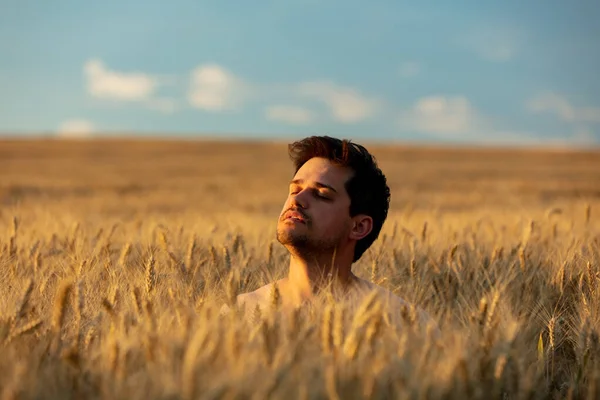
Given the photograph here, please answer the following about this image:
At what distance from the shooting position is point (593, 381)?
73.7 inches

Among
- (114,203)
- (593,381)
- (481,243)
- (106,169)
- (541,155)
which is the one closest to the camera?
(593,381)

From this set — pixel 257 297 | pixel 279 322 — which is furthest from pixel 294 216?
pixel 279 322

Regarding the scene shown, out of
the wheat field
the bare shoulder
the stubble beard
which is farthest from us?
the stubble beard

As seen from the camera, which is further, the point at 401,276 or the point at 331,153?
the point at 401,276

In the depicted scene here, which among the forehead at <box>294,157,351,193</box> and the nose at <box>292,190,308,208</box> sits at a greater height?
the forehead at <box>294,157,351,193</box>

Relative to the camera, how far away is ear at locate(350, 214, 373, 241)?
3119 mm

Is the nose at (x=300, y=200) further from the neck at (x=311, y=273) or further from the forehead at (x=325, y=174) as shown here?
the neck at (x=311, y=273)

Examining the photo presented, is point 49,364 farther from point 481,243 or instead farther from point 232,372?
point 481,243

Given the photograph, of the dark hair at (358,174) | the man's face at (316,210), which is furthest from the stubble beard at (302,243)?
the dark hair at (358,174)

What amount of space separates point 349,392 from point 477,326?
66 cm

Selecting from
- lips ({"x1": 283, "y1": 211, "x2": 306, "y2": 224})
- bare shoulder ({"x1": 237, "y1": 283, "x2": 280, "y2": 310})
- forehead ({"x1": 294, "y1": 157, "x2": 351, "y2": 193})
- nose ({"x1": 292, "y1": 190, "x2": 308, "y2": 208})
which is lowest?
bare shoulder ({"x1": 237, "y1": 283, "x2": 280, "y2": 310})

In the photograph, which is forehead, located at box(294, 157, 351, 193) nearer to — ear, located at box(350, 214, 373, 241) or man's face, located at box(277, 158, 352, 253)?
man's face, located at box(277, 158, 352, 253)

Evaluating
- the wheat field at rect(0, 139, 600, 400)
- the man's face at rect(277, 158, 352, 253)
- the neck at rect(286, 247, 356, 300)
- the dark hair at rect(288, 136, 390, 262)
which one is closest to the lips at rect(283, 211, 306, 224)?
the man's face at rect(277, 158, 352, 253)

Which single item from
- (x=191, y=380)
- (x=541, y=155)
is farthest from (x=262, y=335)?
(x=541, y=155)
